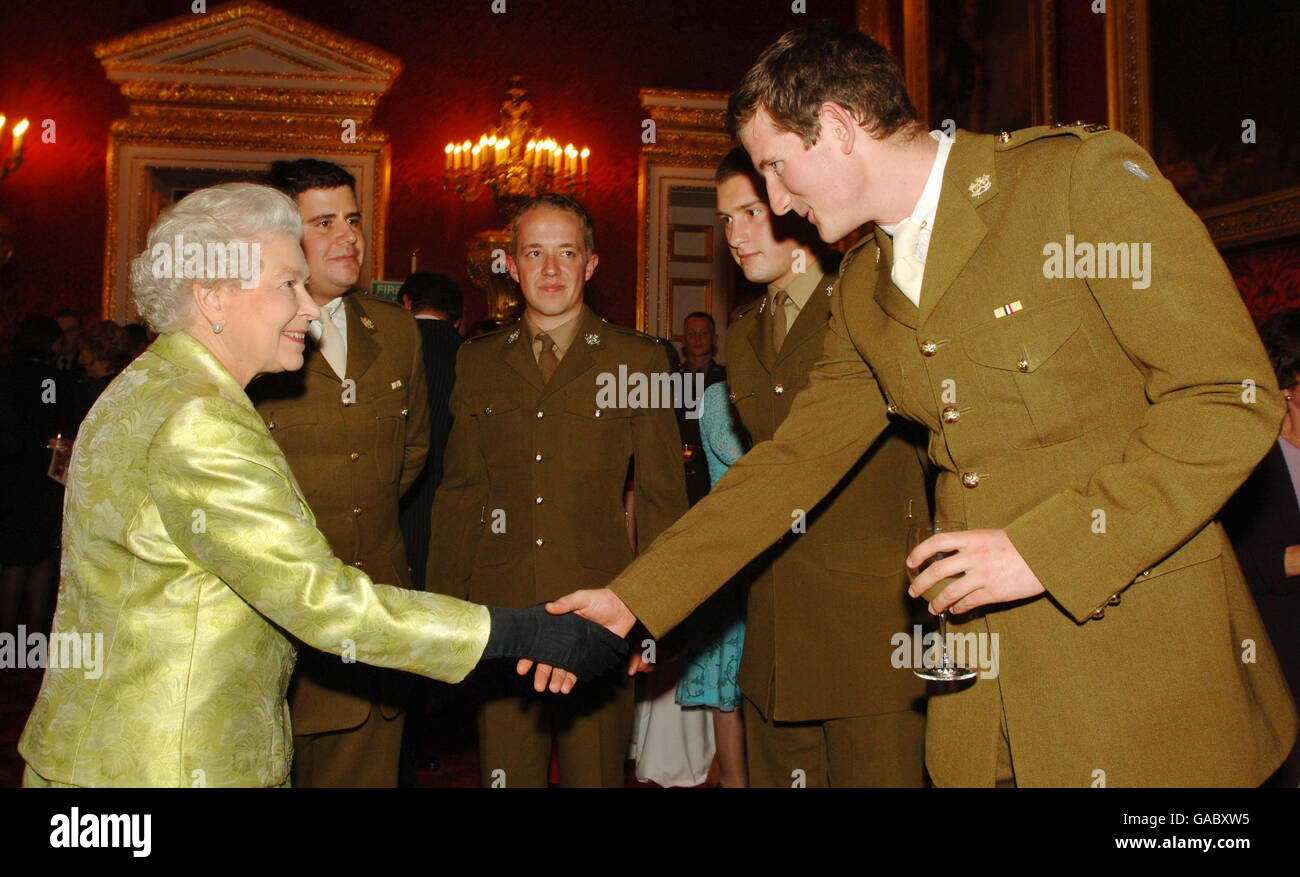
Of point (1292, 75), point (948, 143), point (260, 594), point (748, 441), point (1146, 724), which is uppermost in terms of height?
point (1292, 75)

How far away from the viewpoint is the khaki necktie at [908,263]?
168cm

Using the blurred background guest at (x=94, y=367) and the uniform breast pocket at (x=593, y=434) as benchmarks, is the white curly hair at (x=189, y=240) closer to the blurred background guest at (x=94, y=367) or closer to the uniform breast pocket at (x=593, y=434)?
the uniform breast pocket at (x=593, y=434)

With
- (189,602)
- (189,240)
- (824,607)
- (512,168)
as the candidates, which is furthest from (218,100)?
(189,602)

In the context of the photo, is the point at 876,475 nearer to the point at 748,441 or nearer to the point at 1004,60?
the point at 748,441

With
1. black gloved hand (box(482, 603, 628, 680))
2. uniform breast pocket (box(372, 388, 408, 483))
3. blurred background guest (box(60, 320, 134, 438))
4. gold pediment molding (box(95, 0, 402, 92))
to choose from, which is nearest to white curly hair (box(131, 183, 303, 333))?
black gloved hand (box(482, 603, 628, 680))

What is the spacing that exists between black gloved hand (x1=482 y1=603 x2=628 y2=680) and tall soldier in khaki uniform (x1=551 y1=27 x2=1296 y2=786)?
624 mm

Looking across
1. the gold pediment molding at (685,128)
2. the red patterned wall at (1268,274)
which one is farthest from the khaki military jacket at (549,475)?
the gold pediment molding at (685,128)

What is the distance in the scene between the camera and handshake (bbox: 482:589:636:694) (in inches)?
67.9

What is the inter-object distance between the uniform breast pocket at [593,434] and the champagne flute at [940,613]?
4.55 ft

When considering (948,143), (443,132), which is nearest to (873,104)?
(948,143)

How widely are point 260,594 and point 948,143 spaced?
51.3 inches

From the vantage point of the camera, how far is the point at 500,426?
2.80 m

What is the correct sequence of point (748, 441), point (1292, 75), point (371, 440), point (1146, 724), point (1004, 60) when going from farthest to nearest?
1. point (1004, 60)
2. point (1292, 75)
3. point (748, 441)
4. point (371, 440)
5. point (1146, 724)
